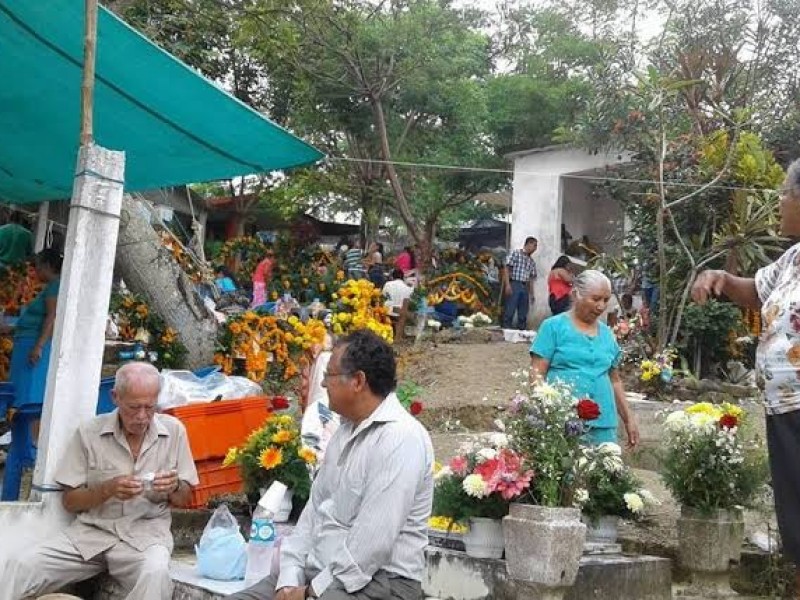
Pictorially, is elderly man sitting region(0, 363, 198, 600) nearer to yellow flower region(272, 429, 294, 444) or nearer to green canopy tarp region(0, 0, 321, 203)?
yellow flower region(272, 429, 294, 444)

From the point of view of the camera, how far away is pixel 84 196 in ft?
13.7

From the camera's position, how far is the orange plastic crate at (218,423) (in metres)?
5.10

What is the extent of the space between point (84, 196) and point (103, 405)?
1825mm

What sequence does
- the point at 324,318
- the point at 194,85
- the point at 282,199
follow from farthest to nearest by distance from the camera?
the point at 282,199
the point at 324,318
the point at 194,85

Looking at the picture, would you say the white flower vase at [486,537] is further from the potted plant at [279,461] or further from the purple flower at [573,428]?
the potted plant at [279,461]

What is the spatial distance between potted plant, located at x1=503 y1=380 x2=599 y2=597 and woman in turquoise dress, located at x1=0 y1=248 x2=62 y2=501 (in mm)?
3033

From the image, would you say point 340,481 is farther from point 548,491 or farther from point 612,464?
point 612,464

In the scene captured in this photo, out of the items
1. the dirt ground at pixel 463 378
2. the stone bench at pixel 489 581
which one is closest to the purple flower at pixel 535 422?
the stone bench at pixel 489 581

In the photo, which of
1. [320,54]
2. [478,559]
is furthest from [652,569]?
[320,54]

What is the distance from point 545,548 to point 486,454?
490mm

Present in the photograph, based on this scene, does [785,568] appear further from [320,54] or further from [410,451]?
[320,54]

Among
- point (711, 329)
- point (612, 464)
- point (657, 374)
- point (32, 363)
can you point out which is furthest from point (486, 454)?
point (711, 329)

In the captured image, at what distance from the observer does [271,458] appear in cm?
473

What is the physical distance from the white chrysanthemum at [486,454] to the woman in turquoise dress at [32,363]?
115 inches
